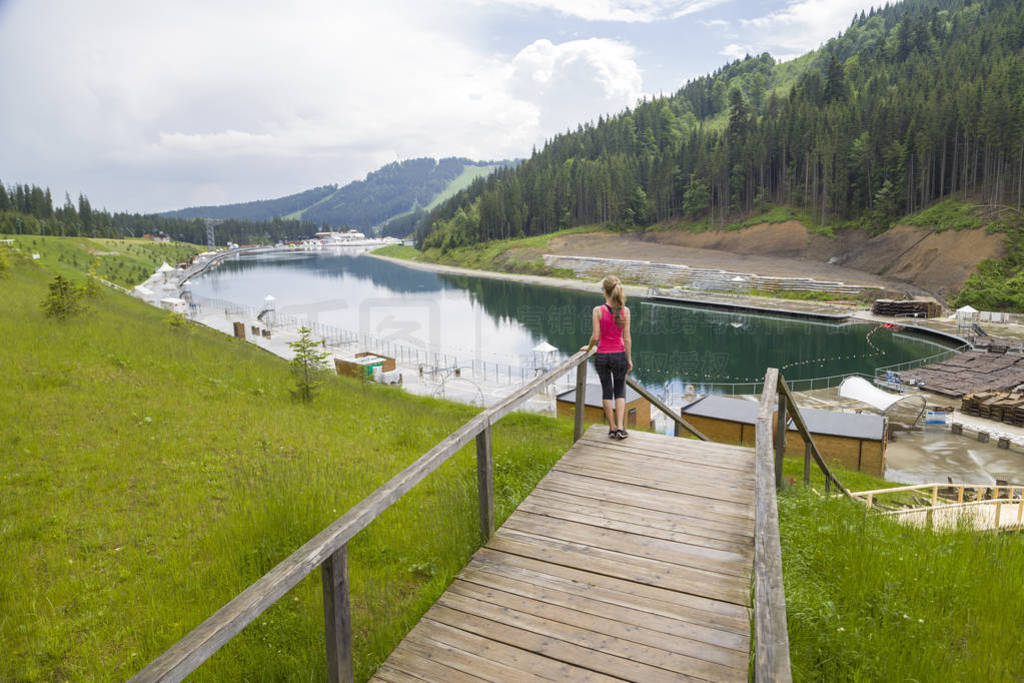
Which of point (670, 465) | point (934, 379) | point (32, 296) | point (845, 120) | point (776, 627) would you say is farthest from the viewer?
point (845, 120)

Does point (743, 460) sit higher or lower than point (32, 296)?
lower

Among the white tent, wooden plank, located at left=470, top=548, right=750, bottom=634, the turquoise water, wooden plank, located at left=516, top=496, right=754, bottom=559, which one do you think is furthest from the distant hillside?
wooden plank, located at left=470, top=548, right=750, bottom=634

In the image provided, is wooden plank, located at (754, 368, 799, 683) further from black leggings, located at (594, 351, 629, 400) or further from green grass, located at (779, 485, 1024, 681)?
black leggings, located at (594, 351, 629, 400)

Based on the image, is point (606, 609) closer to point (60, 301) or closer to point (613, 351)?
point (613, 351)

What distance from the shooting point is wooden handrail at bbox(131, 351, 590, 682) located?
209cm

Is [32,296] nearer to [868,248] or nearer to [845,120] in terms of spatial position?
[868,248]

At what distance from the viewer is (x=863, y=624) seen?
388 centimetres

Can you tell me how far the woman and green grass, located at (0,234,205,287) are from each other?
2072 inches

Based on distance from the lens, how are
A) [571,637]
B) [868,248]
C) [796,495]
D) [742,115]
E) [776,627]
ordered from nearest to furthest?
[776,627], [571,637], [796,495], [868,248], [742,115]

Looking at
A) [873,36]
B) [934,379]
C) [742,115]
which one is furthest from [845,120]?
[873,36]

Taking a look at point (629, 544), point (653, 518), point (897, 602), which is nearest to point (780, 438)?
point (653, 518)

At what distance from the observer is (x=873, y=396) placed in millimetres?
25625

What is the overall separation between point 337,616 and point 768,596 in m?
2.08

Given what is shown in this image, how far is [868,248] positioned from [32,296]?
256ft
